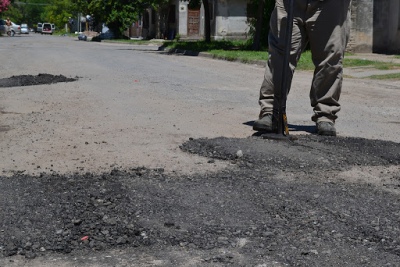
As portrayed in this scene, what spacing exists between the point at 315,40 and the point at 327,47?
12 centimetres

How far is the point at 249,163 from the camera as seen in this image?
16.0 feet

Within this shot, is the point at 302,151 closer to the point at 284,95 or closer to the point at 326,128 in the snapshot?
the point at 284,95

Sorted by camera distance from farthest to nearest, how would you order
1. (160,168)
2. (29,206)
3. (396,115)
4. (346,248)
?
(396,115), (160,168), (29,206), (346,248)

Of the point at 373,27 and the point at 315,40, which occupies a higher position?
the point at 373,27

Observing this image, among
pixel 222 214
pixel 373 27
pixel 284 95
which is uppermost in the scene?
pixel 373 27

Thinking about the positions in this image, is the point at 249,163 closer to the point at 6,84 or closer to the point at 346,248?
the point at 346,248

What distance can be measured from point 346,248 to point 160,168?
5.98 feet

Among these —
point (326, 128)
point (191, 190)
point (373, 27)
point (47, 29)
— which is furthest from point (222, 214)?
point (47, 29)

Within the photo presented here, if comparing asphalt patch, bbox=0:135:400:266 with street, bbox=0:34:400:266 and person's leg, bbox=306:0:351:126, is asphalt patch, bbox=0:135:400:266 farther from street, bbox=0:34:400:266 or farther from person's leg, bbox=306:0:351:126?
person's leg, bbox=306:0:351:126

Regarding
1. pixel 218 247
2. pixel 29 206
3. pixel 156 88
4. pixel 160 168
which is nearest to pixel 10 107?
pixel 156 88

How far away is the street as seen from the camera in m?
3.16

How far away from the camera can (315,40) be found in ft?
21.0

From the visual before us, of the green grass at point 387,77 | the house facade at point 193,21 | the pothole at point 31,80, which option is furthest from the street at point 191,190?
the house facade at point 193,21

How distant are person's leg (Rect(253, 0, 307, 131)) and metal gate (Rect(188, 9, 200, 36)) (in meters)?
47.0
